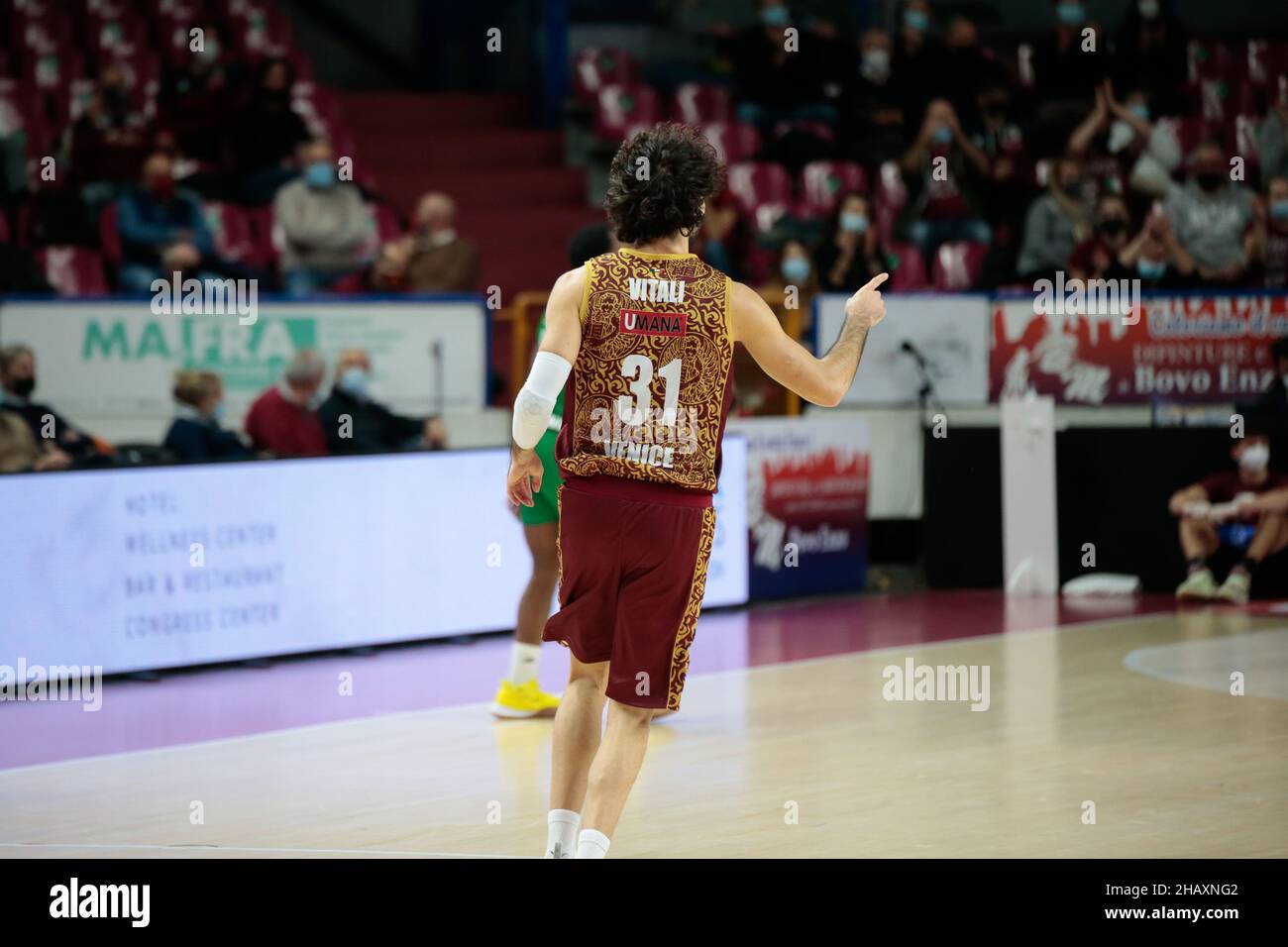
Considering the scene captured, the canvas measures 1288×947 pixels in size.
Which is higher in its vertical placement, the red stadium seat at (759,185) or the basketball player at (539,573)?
the red stadium seat at (759,185)

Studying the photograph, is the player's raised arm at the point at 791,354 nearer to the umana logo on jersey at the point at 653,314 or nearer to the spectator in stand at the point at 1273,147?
the umana logo on jersey at the point at 653,314

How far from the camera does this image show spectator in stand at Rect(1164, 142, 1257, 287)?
15266mm

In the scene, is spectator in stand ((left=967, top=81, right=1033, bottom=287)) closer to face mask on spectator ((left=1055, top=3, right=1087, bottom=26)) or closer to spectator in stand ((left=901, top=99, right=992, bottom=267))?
spectator in stand ((left=901, top=99, right=992, bottom=267))

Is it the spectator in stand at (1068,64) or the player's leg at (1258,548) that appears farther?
the spectator in stand at (1068,64)

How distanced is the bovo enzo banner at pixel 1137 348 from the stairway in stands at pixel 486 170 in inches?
177

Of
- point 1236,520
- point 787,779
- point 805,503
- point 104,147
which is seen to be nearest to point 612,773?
point 787,779

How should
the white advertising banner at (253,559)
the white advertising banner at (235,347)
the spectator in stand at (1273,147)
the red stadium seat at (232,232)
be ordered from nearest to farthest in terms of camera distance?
the white advertising banner at (253,559)
the white advertising banner at (235,347)
the red stadium seat at (232,232)
the spectator in stand at (1273,147)

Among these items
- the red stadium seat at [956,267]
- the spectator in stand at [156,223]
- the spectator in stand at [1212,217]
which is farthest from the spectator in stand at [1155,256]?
the spectator in stand at [156,223]

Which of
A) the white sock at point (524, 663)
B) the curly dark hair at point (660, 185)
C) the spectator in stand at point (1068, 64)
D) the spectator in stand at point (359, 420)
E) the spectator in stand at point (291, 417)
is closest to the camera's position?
the curly dark hair at point (660, 185)

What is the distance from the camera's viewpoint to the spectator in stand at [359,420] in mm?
11617

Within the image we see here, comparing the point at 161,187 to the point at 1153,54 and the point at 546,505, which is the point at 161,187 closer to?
the point at 546,505

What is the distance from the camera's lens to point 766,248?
1527 centimetres

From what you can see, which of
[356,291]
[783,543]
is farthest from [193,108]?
[783,543]
